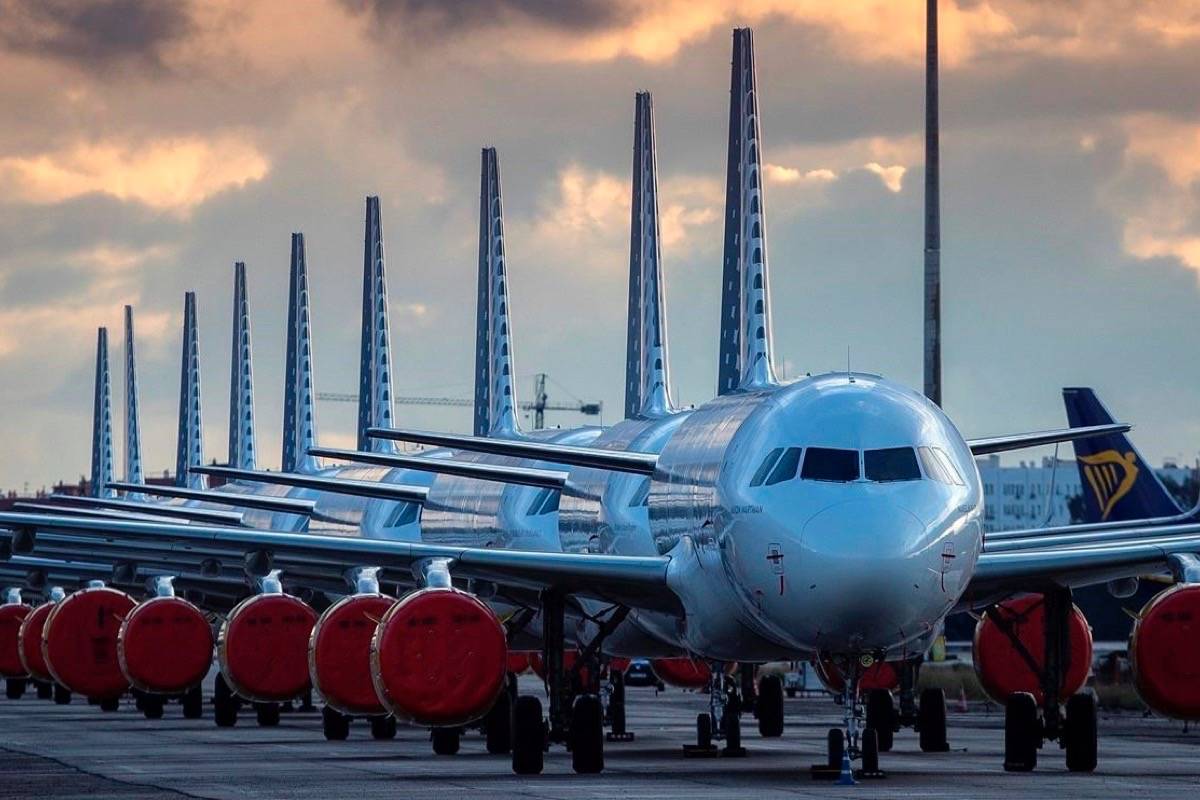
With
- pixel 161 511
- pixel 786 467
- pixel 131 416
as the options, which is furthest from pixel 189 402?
pixel 786 467

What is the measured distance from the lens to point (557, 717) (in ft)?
106

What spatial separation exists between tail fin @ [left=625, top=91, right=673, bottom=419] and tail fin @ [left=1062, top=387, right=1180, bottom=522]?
26699 millimetres

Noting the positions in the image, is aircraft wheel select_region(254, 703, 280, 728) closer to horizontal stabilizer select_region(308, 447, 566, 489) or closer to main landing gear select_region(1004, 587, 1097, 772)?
horizontal stabilizer select_region(308, 447, 566, 489)

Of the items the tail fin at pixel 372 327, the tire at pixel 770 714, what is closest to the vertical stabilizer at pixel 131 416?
the tail fin at pixel 372 327

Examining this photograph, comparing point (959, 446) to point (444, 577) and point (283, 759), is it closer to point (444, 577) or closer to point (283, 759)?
point (444, 577)

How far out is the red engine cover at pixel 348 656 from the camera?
33.5 meters

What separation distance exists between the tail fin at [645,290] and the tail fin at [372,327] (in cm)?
2070

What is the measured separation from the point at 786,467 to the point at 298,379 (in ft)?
167

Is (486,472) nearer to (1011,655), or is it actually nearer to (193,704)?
(1011,655)

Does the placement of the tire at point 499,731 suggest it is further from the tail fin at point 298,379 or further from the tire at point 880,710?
the tail fin at point 298,379

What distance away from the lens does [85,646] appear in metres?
51.6

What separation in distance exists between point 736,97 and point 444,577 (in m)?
13.5

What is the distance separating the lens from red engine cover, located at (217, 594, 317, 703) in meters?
40.4

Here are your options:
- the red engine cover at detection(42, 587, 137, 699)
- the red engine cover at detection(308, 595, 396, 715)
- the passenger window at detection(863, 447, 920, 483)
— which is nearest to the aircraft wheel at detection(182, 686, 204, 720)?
the red engine cover at detection(42, 587, 137, 699)
